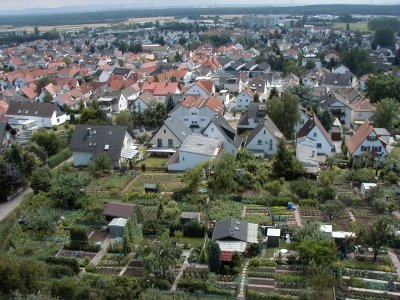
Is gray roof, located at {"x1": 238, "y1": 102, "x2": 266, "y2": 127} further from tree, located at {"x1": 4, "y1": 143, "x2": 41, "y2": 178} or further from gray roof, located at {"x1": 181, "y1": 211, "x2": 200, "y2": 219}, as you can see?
tree, located at {"x1": 4, "y1": 143, "x2": 41, "y2": 178}

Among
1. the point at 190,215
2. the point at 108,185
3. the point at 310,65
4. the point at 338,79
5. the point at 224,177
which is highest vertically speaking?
the point at 224,177

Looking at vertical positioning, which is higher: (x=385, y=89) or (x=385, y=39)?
(x=385, y=89)

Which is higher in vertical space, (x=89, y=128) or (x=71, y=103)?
(x=89, y=128)

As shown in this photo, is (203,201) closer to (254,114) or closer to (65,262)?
(65,262)

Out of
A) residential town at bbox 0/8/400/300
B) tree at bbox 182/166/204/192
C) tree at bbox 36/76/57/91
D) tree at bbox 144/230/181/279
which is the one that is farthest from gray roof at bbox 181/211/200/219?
tree at bbox 36/76/57/91

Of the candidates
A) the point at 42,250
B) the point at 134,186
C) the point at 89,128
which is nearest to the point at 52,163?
the point at 89,128

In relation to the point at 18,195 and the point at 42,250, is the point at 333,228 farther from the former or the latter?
the point at 18,195

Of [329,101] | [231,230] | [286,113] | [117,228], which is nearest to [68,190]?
[117,228]
